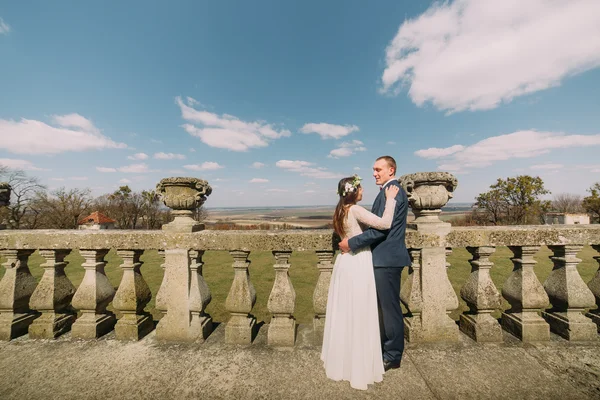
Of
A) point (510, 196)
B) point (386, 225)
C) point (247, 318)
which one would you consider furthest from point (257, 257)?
point (510, 196)

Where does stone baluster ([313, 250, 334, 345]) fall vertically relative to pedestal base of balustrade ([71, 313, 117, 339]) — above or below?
above

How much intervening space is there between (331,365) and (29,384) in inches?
104

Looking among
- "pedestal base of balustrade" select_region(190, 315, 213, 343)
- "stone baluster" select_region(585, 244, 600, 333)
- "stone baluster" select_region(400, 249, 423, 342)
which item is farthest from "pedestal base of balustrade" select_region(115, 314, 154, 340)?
"stone baluster" select_region(585, 244, 600, 333)

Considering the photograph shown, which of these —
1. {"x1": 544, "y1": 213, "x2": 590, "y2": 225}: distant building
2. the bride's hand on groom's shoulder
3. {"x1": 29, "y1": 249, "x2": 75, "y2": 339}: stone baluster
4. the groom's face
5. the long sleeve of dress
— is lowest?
{"x1": 544, "y1": 213, "x2": 590, "y2": 225}: distant building

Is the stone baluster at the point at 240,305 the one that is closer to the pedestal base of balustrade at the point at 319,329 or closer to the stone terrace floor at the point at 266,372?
the stone terrace floor at the point at 266,372

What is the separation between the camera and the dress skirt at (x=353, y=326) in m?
2.20

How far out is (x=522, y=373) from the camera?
7.38 ft

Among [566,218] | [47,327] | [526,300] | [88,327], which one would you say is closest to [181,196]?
[88,327]

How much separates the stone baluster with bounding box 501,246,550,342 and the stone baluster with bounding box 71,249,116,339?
471 cm

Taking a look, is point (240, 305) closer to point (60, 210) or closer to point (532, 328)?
point (532, 328)

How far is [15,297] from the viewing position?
2.96 m

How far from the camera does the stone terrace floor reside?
2.06 meters

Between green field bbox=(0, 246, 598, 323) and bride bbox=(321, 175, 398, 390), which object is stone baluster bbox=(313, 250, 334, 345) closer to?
bride bbox=(321, 175, 398, 390)

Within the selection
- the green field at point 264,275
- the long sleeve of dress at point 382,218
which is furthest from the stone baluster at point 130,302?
the green field at point 264,275
